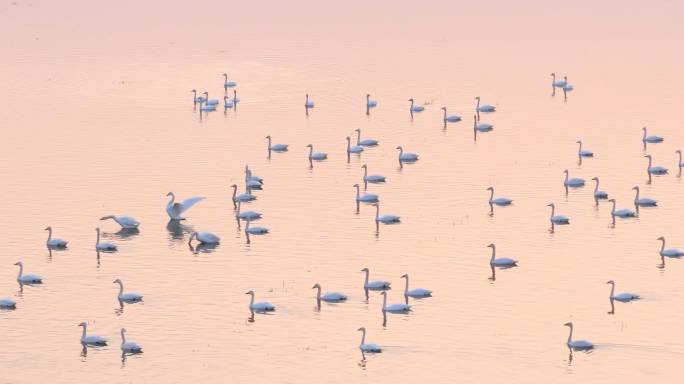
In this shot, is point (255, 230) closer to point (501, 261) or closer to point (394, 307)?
point (501, 261)

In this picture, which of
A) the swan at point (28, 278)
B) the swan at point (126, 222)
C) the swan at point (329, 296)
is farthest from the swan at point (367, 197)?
the swan at point (28, 278)

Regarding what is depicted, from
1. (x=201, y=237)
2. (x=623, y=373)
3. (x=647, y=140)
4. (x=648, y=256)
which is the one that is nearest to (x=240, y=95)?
(x=647, y=140)

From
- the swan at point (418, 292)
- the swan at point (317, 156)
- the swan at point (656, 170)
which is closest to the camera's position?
the swan at point (418, 292)

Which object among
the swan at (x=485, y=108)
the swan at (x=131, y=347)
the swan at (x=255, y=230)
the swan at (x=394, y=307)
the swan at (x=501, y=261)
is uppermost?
the swan at (x=485, y=108)

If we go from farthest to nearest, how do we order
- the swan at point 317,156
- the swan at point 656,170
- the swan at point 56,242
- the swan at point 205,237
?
the swan at point 317,156 < the swan at point 656,170 < the swan at point 205,237 < the swan at point 56,242

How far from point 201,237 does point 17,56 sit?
64.7m

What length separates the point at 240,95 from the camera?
120562mm

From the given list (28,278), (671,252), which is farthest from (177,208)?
(671,252)

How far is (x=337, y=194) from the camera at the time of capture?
87.2 metres

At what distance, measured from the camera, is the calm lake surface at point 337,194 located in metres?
60.0

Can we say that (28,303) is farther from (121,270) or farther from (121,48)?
(121,48)

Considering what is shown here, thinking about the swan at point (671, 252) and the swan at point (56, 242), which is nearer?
the swan at point (671, 252)

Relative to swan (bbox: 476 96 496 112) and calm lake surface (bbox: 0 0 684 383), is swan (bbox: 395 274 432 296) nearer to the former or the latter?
calm lake surface (bbox: 0 0 684 383)

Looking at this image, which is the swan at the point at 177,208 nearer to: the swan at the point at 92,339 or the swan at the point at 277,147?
the swan at the point at 277,147
